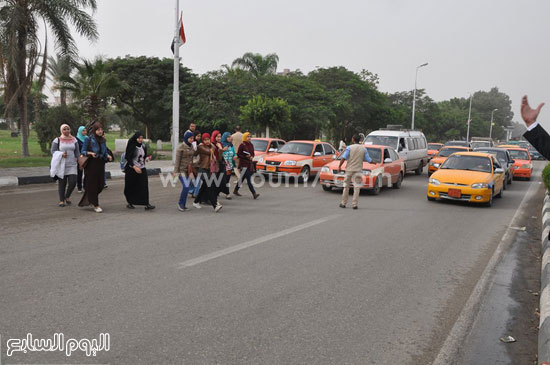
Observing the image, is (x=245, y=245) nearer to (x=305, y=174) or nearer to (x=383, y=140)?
(x=305, y=174)

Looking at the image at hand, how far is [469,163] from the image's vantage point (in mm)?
12992

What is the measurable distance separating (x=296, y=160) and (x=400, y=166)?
3.59 m

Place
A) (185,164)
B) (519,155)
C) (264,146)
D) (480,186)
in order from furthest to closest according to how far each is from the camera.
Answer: (519,155) → (264,146) → (480,186) → (185,164)

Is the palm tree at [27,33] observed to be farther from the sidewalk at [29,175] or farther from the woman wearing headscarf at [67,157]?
the woman wearing headscarf at [67,157]

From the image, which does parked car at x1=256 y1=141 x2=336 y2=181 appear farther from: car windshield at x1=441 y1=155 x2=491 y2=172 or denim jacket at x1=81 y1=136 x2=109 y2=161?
denim jacket at x1=81 y1=136 x2=109 y2=161

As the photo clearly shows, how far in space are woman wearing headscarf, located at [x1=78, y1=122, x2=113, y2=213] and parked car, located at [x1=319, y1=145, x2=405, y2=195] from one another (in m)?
6.64

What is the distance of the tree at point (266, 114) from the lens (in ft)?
92.3

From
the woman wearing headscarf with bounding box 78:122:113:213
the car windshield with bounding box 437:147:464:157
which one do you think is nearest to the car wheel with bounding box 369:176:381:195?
the woman wearing headscarf with bounding box 78:122:113:213

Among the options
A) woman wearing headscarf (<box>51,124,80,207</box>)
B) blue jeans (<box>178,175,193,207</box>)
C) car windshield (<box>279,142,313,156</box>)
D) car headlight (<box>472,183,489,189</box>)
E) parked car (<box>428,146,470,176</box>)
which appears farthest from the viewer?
parked car (<box>428,146,470,176</box>)

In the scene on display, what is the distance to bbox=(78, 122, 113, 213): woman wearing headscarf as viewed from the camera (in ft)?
30.0

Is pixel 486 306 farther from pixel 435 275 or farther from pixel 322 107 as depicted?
pixel 322 107

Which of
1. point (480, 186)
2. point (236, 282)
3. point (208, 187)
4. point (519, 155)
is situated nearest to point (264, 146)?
point (208, 187)

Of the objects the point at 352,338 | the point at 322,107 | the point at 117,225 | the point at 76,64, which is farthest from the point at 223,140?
the point at 322,107

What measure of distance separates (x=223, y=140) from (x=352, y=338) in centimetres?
866
